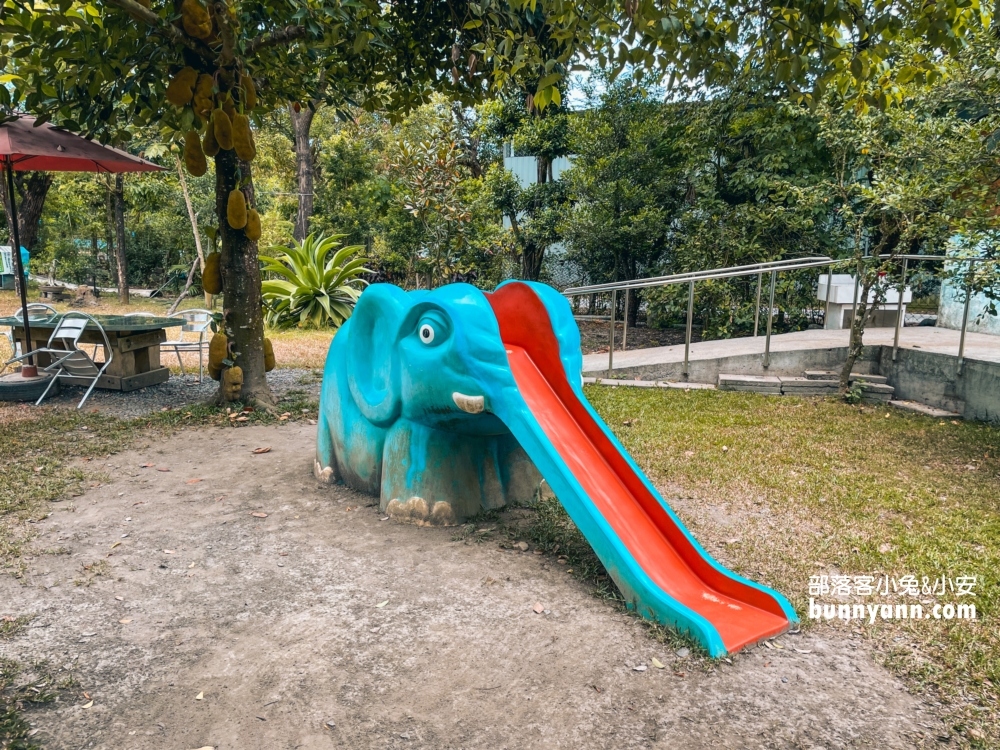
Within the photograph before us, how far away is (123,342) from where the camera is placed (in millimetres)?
7879

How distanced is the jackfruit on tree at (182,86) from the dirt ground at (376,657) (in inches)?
126

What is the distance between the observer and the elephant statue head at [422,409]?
154 inches

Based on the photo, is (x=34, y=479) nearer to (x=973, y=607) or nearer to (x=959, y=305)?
(x=973, y=607)

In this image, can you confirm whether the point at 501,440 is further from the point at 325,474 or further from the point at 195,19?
the point at 195,19

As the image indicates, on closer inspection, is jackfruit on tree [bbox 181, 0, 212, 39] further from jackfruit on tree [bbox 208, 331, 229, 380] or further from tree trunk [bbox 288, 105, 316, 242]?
tree trunk [bbox 288, 105, 316, 242]

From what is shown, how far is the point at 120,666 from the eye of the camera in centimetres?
291

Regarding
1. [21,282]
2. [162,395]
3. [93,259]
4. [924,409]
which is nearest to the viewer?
[924,409]

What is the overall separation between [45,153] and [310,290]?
6.46 meters

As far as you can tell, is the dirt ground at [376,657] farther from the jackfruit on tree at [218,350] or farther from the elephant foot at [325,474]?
the jackfruit on tree at [218,350]

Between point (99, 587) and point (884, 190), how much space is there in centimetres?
700

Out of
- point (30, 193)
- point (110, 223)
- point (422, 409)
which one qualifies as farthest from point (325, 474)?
point (110, 223)

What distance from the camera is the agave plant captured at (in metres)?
12.6

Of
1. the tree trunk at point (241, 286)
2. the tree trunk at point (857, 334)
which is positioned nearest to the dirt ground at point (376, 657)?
the tree trunk at point (241, 286)

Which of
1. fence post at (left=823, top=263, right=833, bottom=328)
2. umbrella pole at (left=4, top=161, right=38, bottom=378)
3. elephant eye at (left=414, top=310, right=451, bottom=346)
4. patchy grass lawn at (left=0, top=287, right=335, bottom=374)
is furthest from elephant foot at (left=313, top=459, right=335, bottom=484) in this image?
fence post at (left=823, top=263, right=833, bottom=328)
